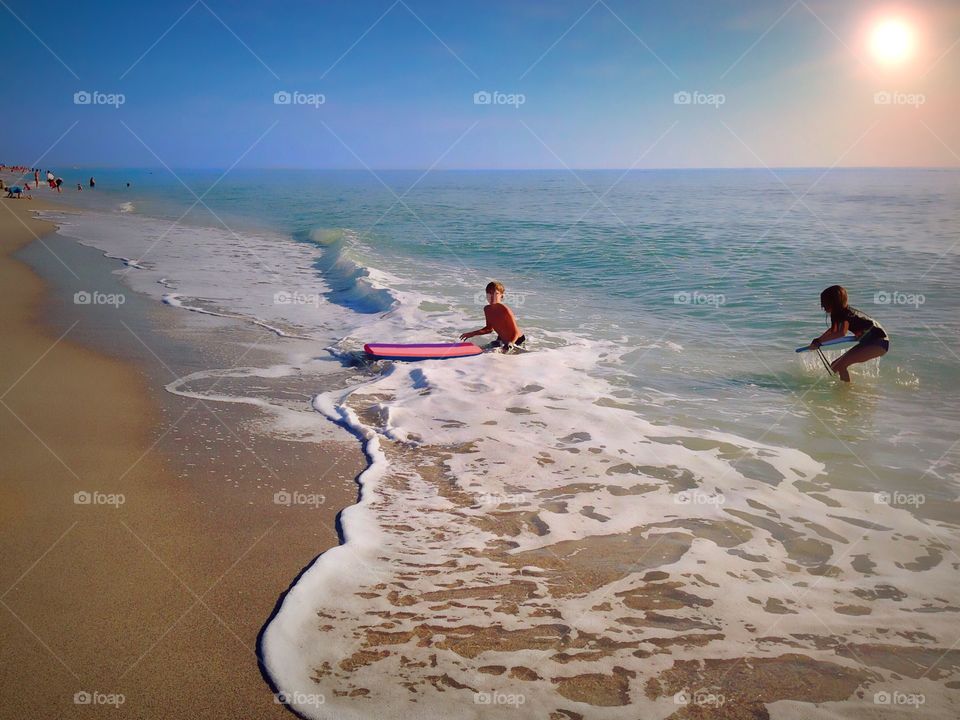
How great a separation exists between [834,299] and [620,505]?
5.38 metres

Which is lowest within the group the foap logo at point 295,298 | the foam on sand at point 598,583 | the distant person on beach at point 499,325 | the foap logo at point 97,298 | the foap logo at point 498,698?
the foap logo at point 498,698

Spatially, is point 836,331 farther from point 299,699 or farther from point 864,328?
point 299,699

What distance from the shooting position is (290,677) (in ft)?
10.5

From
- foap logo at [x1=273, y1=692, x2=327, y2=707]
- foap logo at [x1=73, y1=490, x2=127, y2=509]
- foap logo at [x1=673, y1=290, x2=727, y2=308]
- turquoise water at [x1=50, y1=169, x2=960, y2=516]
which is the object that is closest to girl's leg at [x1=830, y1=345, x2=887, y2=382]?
turquoise water at [x1=50, y1=169, x2=960, y2=516]

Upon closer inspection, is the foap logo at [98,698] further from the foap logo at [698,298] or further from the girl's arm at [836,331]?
the foap logo at [698,298]

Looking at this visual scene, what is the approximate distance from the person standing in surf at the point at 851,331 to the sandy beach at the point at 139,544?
674cm

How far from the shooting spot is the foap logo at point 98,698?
3.00 metres

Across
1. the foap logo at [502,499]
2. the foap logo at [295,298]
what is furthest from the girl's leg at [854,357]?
the foap logo at [295,298]

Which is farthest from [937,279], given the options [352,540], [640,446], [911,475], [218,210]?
[218,210]

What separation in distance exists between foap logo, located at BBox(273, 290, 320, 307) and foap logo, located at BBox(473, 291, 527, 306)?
3621 millimetres

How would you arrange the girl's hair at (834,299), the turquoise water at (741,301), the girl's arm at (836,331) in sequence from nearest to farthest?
1. the turquoise water at (741,301)
2. the girl's hair at (834,299)
3. the girl's arm at (836,331)

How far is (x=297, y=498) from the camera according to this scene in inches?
201

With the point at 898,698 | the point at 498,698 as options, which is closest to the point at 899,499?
the point at 898,698

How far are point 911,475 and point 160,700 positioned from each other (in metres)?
6.36
